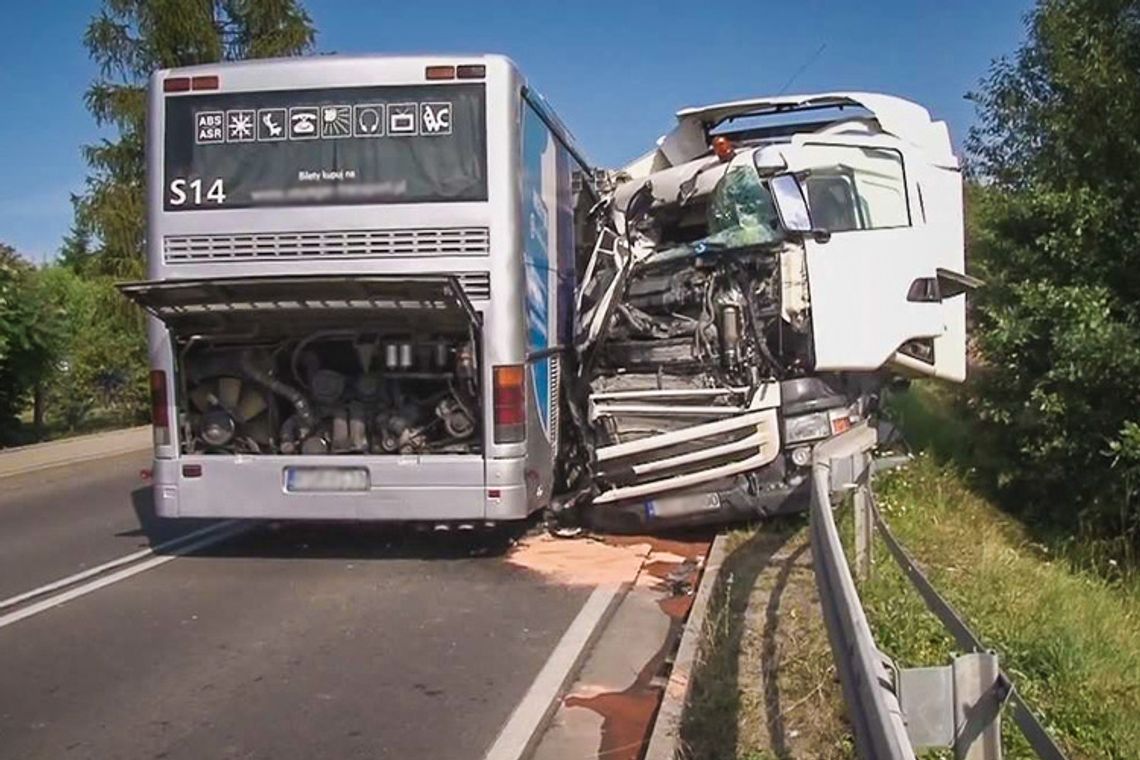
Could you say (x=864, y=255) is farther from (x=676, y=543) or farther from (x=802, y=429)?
(x=676, y=543)

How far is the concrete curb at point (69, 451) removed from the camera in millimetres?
17375

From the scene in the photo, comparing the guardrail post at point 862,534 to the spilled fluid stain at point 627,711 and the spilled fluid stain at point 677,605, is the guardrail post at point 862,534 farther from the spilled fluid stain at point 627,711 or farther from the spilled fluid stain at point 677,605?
the spilled fluid stain at point 627,711

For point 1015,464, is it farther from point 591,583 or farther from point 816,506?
point 816,506

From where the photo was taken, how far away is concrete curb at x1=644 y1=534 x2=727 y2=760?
5023 millimetres

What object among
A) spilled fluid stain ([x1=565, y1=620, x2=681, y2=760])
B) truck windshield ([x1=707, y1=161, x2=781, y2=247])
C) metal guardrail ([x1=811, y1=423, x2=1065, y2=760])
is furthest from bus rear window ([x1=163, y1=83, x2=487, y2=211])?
metal guardrail ([x1=811, y1=423, x2=1065, y2=760])

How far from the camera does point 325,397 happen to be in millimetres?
8984

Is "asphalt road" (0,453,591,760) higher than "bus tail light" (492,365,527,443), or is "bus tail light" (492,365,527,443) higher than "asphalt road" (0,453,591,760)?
"bus tail light" (492,365,527,443)

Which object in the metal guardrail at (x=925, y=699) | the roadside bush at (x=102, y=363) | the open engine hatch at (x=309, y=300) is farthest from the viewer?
the roadside bush at (x=102, y=363)

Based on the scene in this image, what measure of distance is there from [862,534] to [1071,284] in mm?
6504

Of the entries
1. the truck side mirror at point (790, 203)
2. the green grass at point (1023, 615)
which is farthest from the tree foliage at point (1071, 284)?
the truck side mirror at point (790, 203)

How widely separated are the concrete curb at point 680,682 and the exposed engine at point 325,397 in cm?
218

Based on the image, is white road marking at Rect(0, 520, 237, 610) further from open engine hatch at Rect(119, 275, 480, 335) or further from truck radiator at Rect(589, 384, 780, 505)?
truck radiator at Rect(589, 384, 780, 505)

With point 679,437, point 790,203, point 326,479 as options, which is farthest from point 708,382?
point 326,479

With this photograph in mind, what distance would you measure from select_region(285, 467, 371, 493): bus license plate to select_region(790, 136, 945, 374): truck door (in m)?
3.41
